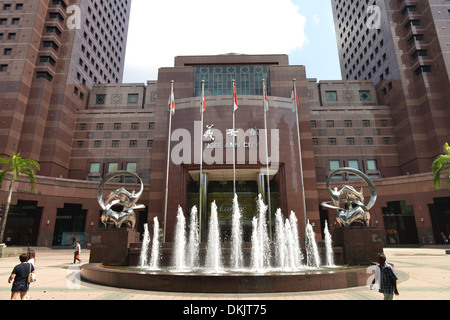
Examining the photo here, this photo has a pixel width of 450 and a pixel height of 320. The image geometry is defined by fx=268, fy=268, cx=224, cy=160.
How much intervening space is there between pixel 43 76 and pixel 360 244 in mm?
53277

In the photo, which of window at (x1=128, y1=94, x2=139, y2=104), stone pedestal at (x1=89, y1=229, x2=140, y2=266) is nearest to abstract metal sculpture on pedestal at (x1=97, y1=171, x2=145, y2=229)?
stone pedestal at (x1=89, y1=229, x2=140, y2=266)

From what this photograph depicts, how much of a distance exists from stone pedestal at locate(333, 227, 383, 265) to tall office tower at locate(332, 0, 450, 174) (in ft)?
112

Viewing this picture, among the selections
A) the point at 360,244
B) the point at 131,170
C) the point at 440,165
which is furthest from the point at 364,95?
the point at 131,170

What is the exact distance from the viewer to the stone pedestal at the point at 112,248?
15.8 metres

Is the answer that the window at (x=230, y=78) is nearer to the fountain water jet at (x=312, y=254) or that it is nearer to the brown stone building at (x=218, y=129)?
the brown stone building at (x=218, y=129)

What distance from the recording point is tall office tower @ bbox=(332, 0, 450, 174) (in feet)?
140

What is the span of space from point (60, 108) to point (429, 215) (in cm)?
5921

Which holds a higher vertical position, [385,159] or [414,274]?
[385,159]

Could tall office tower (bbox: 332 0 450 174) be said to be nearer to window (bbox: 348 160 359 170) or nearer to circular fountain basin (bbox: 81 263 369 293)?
window (bbox: 348 160 359 170)

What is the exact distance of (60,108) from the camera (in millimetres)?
46469

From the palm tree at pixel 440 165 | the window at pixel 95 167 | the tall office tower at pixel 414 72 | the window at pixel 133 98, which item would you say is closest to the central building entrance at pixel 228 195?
the palm tree at pixel 440 165

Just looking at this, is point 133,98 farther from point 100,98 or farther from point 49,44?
point 49,44

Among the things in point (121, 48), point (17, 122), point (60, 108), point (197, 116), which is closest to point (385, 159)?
point (197, 116)
